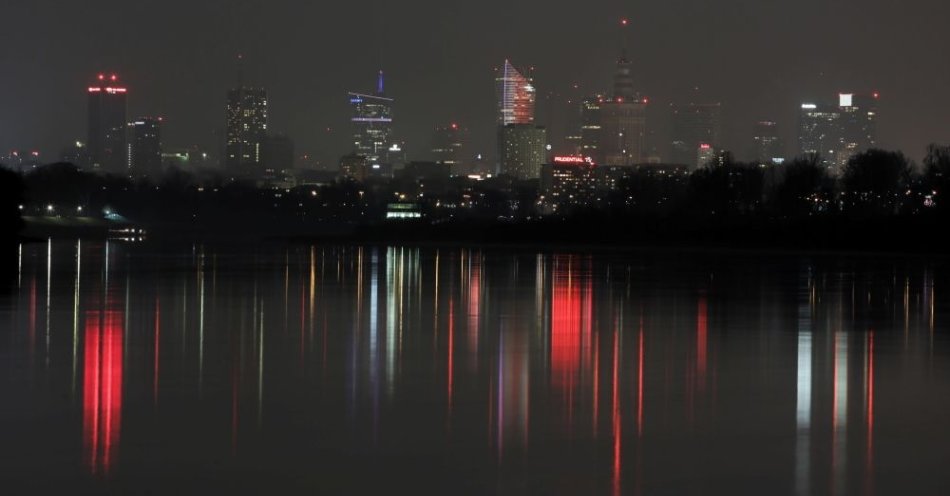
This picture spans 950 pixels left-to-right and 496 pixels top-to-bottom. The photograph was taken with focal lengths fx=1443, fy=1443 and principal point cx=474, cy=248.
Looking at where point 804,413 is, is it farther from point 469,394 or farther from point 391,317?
point 391,317

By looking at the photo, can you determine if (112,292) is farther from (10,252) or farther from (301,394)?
(10,252)

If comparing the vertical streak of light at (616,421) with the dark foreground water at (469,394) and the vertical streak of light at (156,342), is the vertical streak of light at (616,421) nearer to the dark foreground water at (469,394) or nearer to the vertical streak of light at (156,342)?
the dark foreground water at (469,394)

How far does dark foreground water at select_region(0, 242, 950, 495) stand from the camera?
12688 mm

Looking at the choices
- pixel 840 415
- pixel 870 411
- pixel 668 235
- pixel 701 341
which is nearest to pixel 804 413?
pixel 840 415

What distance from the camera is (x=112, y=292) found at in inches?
1388

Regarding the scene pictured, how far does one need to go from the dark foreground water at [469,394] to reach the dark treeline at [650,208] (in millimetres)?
60312

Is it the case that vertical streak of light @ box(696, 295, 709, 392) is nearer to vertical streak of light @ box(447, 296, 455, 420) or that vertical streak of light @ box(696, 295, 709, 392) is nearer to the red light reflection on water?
vertical streak of light @ box(447, 296, 455, 420)

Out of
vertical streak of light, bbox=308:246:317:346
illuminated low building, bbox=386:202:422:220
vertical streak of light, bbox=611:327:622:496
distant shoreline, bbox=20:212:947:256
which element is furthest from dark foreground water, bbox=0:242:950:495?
illuminated low building, bbox=386:202:422:220

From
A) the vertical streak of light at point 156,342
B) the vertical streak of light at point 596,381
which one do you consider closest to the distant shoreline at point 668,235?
the vertical streak of light at point 156,342

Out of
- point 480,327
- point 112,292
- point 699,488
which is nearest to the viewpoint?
point 699,488

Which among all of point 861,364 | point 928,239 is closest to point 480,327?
point 861,364

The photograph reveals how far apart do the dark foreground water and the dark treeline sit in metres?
60.3

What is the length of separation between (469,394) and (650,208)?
14004cm

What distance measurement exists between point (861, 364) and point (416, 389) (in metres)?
7.09
